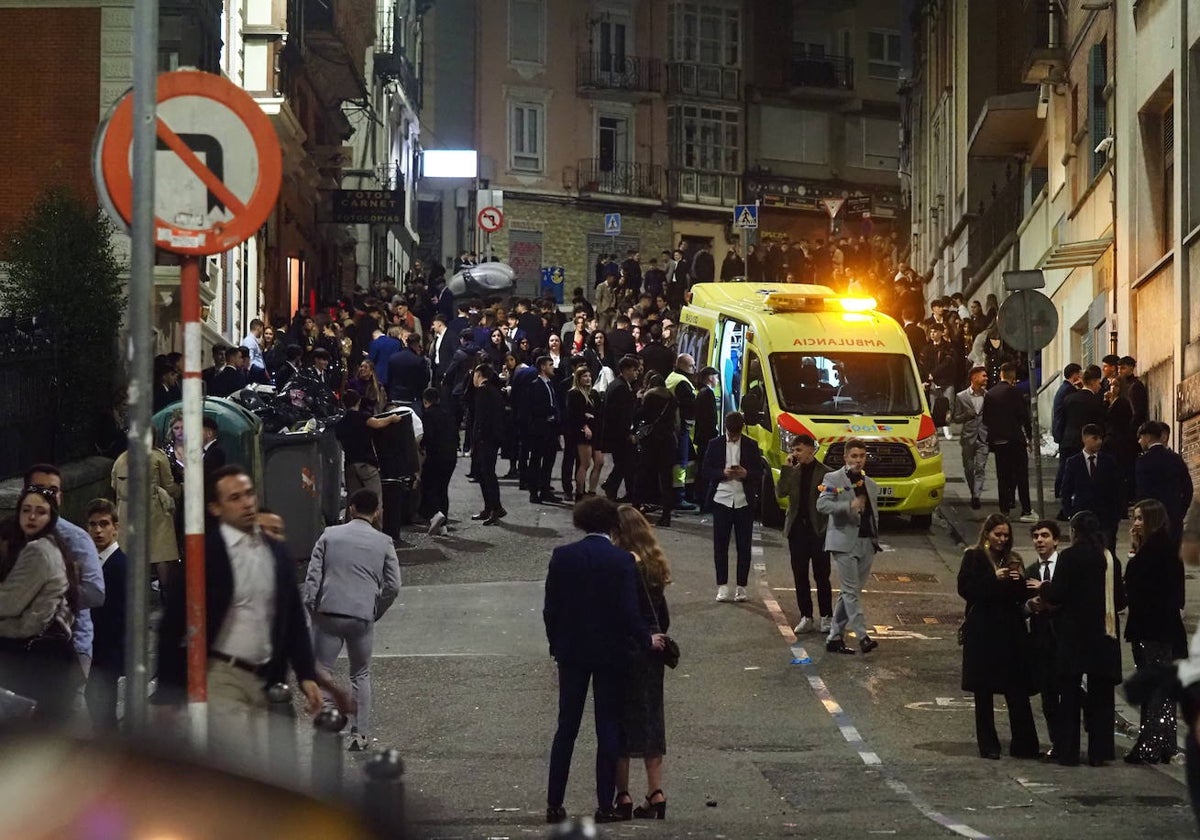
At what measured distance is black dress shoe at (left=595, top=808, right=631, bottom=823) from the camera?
1161 centimetres

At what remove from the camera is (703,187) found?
227ft

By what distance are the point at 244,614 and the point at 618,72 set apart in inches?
2383

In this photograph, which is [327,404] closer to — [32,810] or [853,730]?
[853,730]

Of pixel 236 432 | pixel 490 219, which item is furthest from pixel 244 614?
pixel 490 219

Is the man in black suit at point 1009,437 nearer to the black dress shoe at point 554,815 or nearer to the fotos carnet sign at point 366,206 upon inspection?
the black dress shoe at point 554,815

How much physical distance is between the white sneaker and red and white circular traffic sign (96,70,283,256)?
52.5ft

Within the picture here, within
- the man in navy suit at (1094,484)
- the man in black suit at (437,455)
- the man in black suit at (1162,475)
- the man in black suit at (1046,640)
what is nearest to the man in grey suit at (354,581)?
the man in black suit at (1046,640)

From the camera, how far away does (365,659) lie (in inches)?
522

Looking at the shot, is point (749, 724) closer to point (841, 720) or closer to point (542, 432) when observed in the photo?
point (841, 720)

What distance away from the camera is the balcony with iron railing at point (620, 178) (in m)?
67.9

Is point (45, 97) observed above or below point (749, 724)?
above

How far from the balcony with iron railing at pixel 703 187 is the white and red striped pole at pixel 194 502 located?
201 feet

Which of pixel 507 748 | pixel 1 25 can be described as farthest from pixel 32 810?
pixel 1 25

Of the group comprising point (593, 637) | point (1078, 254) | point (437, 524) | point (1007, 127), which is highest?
point (1007, 127)
